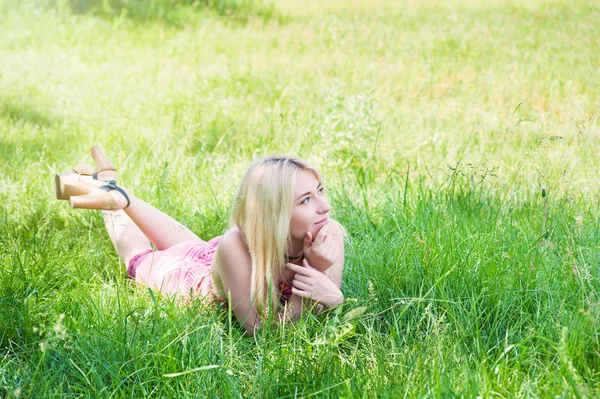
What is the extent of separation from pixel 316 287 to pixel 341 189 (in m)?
1.51

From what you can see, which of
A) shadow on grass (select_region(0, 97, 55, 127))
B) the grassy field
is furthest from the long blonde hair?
shadow on grass (select_region(0, 97, 55, 127))

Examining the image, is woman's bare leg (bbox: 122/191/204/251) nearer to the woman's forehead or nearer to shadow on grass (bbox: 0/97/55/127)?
the woman's forehead

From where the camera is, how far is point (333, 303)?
116 inches

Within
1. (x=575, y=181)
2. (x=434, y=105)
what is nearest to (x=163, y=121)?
(x=434, y=105)

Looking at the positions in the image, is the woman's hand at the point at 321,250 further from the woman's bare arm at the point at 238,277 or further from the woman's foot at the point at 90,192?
the woman's foot at the point at 90,192

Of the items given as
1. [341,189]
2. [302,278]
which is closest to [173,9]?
[341,189]

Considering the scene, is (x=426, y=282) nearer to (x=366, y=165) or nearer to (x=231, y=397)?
(x=231, y=397)

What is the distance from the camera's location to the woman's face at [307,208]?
2.98 meters

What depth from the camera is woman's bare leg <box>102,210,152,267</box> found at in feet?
12.8

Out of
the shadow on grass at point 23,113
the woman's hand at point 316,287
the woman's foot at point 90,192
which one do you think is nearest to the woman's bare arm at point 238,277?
the woman's hand at point 316,287

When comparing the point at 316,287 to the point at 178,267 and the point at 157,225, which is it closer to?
the point at 178,267

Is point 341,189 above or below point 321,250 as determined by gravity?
below

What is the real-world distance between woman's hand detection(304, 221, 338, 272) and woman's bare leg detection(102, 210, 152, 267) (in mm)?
1205

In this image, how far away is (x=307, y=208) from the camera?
2992mm
